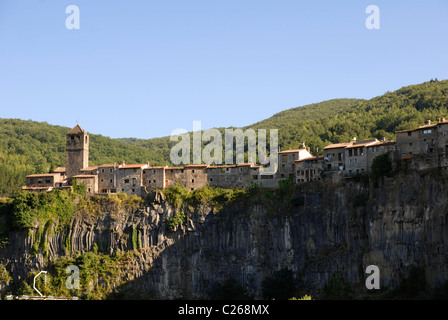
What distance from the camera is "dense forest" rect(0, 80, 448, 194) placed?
114 m

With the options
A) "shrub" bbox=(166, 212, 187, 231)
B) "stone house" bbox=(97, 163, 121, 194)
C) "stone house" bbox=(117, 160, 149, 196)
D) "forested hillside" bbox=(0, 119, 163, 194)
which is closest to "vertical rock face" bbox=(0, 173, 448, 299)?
"shrub" bbox=(166, 212, 187, 231)

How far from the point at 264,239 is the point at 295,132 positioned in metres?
49.7

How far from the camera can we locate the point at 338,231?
265ft

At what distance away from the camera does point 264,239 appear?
85.3m

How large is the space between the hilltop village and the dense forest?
1260cm

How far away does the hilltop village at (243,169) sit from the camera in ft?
253

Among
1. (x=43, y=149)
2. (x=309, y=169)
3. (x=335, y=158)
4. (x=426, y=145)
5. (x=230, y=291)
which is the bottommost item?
(x=230, y=291)

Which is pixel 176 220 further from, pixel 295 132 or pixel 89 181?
pixel 295 132

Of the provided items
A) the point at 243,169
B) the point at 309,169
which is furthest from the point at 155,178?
the point at 309,169

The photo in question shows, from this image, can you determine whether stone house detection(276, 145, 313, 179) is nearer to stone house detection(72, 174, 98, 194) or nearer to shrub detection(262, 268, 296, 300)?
shrub detection(262, 268, 296, 300)

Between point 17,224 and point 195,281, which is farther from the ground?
point 17,224
